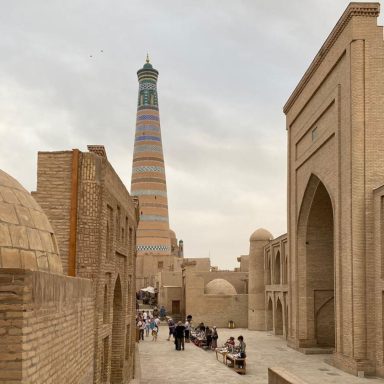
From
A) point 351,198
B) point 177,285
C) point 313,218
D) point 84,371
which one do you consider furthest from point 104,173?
point 177,285

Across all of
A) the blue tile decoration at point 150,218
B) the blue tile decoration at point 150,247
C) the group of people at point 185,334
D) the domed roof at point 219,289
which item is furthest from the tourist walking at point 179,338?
the blue tile decoration at point 150,218

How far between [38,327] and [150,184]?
43411 mm

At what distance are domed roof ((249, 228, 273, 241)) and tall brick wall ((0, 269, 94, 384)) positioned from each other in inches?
1060

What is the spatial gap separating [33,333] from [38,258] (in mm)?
1691

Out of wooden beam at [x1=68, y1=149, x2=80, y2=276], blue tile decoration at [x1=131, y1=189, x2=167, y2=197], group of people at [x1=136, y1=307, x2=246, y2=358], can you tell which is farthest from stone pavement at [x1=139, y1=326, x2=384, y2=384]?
blue tile decoration at [x1=131, y1=189, x2=167, y2=197]

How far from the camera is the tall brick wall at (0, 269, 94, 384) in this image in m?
3.67

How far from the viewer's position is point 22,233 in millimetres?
5379

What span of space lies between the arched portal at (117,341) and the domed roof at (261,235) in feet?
66.2

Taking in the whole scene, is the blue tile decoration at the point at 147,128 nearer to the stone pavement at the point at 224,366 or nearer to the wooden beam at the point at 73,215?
the stone pavement at the point at 224,366

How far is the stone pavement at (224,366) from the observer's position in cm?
1514

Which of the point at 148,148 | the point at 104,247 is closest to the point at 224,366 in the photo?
the point at 104,247

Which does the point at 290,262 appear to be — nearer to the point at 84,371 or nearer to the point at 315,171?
the point at 315,171

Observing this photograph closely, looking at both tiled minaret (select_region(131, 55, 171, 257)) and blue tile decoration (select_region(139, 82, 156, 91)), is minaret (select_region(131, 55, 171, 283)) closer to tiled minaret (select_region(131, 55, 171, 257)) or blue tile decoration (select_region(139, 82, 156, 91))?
tiled minaret (select_region(131, 55, 171, 257))

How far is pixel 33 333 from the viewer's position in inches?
156
